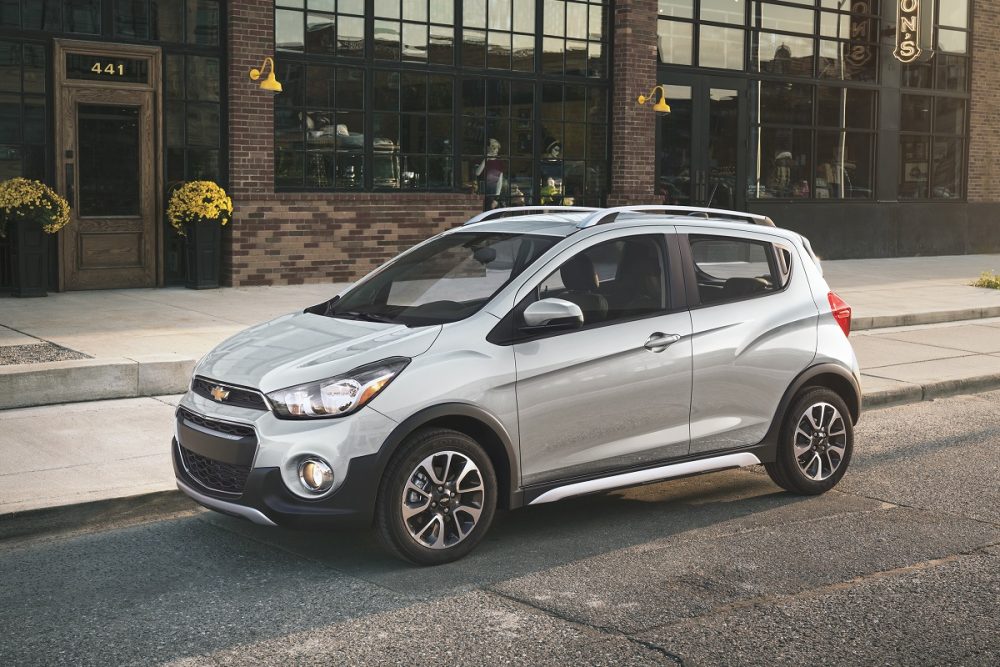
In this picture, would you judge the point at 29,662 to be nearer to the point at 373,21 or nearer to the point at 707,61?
the point at 373,21

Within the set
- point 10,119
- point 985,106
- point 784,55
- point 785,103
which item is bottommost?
point 10,119

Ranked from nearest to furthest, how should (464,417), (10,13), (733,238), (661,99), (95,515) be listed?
(464,417) < (95,515) < (733,238) < (10,13) < (661,99)

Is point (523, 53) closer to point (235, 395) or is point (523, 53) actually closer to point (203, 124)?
point (203, 124)

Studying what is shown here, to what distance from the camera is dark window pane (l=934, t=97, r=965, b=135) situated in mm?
25969

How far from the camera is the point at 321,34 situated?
56.1 feet

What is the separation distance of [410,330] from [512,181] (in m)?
13.6

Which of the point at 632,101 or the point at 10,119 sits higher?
the point at 632,101

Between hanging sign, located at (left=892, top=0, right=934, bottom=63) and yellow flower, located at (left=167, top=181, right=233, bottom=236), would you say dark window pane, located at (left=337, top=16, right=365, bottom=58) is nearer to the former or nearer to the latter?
yellow flower, located at (left=167, top=181, right=233, bottom=236)

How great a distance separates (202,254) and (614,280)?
10360 millimetres

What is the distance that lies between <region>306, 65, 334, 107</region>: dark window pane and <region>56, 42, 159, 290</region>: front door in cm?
→ 213

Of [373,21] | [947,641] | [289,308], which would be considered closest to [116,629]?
[947,641]

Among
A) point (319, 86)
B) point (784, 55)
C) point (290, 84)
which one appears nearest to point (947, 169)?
point (784, 55)

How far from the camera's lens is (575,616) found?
5.24 m

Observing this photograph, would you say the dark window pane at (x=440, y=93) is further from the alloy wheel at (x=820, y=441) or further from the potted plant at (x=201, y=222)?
the alloy wheel at (x=820, y=441)
